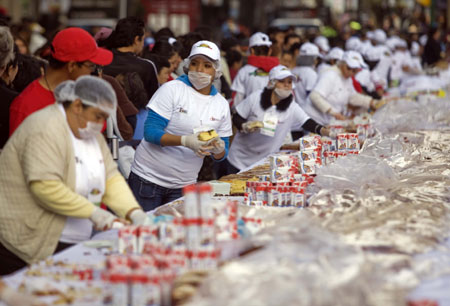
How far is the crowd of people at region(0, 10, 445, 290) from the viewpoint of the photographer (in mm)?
3947

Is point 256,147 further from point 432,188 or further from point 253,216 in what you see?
point 253,216

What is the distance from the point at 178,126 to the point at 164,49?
2636mm

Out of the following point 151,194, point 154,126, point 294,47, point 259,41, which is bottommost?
point 151,194

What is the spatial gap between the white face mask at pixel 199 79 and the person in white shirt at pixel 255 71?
3573 millimetres

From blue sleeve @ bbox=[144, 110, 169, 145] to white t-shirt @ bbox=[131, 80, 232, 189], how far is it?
38mm

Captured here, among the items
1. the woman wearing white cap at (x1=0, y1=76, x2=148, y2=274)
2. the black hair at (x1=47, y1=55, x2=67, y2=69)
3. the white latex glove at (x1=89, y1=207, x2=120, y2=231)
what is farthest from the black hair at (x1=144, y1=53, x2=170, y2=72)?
the white latex glove at (x1=89, y1=207, x2=120, y2=231)

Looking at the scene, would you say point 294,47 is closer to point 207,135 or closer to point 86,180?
point 207,135

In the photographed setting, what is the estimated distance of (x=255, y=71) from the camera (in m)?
9.62

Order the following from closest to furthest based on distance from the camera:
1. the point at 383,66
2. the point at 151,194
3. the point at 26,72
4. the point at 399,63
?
1. the point at 151,194
2. the point at 26,72
3. the point at 383,66
4. the point at 399,63

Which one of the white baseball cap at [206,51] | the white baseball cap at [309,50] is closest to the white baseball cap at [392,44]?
the white baseball cap at [309,50]

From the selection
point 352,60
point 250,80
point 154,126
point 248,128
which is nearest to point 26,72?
point 154,126

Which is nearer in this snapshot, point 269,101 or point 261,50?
point 269,101

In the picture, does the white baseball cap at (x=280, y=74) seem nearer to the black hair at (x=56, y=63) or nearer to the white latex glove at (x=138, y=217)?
the black hair at (x=56, y=63)

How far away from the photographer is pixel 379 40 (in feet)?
64.2
